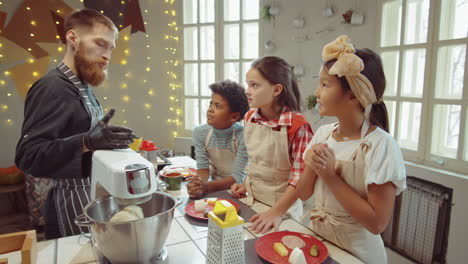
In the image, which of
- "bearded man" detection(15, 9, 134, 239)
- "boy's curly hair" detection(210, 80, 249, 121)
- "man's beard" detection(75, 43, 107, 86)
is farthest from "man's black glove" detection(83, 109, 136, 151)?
"boy's curly hair" detection(210, 80, 249, 121)

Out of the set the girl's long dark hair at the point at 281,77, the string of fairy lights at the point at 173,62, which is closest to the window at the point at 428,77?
the girl's long dark hair at the point at 281,77

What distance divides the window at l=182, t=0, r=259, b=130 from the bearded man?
2511 millimetres

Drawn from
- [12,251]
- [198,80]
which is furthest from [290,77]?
[198,80]

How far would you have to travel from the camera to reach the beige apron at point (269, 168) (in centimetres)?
152

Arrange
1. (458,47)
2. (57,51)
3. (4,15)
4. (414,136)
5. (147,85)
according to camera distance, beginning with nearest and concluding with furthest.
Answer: (458,47)
(414,136)
(4,15)
(57,51)
(147,85)

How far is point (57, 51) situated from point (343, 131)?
3.52 m

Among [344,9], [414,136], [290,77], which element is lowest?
[414,136]

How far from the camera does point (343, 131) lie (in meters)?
1.26

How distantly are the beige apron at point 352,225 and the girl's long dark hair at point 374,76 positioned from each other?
0.12m

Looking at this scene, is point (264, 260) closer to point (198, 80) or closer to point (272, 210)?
point (272, 210)

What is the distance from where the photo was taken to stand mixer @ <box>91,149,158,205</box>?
86 centimetres

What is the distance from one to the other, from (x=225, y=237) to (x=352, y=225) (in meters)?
0.53

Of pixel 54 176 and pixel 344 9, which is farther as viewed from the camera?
pixel 344 9

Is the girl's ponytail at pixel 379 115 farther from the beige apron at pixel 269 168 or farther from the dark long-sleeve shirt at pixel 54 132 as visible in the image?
the dark long-sleeve shirt at pixel 54 132
